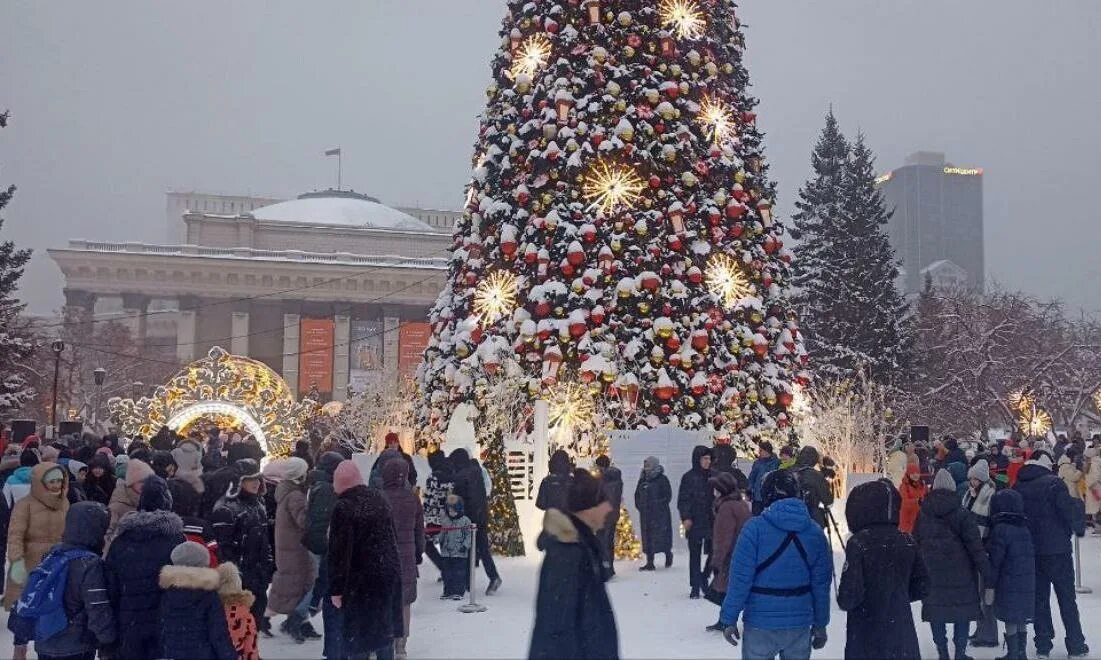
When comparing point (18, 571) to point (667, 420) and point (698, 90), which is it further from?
point (698, 90)

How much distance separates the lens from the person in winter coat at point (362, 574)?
22.9 ft

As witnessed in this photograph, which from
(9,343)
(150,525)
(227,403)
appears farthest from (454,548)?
(9,343)

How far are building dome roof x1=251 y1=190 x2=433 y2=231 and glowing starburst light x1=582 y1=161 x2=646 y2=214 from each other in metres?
49.7

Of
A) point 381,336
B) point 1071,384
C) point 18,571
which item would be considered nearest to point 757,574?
point 18,571

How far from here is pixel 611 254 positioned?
16.8 metres

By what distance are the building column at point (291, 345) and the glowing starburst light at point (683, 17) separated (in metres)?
42.1

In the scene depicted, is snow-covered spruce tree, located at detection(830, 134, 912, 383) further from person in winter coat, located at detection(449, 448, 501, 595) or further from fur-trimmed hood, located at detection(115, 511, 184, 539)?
fur-trimmed hood, located at detection(115, 511, 184, 539)

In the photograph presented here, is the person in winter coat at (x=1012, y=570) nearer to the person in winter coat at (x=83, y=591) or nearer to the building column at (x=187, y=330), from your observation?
the person in winter coat at (x=83, y=591)

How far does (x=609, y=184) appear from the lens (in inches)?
677

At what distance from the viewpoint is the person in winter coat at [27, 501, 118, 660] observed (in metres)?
6.10

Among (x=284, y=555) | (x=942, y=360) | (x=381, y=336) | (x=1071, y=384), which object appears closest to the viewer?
(x=284, y=555)

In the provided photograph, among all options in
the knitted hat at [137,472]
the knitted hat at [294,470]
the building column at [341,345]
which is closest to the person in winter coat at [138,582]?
the knitted hat at [137,472]

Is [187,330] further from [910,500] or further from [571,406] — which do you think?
[910,500]

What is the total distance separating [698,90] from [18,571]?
1324 centimetres
